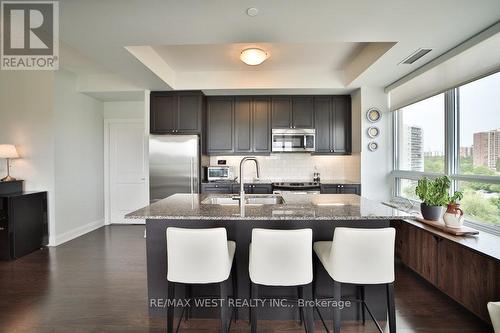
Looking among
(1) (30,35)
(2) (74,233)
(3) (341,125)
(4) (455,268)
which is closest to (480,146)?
(4) (455,268)

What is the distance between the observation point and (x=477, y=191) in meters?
2.57

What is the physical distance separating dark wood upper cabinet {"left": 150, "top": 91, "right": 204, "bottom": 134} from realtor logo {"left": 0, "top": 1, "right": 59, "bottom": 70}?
1571 millimetres

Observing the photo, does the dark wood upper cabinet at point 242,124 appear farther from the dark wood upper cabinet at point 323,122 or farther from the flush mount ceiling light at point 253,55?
the flush mount ceiling light at point 253,55

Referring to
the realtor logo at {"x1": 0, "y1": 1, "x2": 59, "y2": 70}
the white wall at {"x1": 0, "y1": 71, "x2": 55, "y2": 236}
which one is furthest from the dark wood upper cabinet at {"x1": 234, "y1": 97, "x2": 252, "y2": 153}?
the white wall at {"x1": 0, "y1": 71, "x2": 55, "y2": 236}

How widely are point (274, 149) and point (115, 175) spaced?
3.34 metres

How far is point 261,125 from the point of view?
4.65 metres

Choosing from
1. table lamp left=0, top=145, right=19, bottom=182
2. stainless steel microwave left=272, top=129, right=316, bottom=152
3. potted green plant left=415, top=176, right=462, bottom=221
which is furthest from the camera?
stainless steel microwave left=272, top=129, right=316, bottom=152

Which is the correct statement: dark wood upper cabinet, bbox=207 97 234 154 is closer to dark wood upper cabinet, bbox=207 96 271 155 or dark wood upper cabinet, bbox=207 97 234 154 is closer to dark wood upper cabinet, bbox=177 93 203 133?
dark wood upper cabinet, bbox=207 96 271 155

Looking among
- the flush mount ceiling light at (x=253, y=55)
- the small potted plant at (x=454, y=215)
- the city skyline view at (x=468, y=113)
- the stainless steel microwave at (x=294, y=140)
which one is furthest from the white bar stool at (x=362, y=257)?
the stainless steel microwave at (x=294, y=140)

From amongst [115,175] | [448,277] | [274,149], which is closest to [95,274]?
[115,175]

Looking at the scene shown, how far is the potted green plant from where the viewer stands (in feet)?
8.45

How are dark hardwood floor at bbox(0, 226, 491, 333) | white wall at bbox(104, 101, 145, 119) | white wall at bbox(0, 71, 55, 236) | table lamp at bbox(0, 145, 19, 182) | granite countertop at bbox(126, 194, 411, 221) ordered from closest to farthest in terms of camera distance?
granite countertop at bbox(126, 194, 411, 221) → dark hardwood floor at bbox(0, 226, 491, 333) → table lamp at bbox(0, 145, 19, 182) → white wall at bbox(0, 71, 55, 236) → white wall at bbox(104, 101, 145, 119)

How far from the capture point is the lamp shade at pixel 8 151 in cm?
357

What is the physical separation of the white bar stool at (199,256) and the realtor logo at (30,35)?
2083 mm
